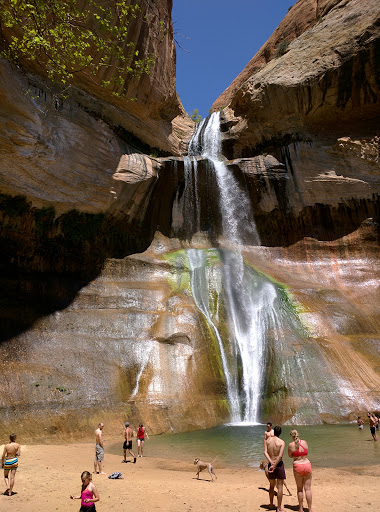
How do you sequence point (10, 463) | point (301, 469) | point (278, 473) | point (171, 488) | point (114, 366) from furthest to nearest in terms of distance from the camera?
point (114, 366), point (171, 488), point (10, 463), point (278, 473), point (301, 469)

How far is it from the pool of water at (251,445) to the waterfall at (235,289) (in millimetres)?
2245

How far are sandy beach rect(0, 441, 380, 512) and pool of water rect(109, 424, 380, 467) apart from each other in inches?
27.9

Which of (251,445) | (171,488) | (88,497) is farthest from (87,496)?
(251,445)

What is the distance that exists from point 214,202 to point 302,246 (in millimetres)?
6068

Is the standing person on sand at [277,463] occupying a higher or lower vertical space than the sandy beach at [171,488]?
higher

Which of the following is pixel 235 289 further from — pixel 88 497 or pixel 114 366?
pixel 88 497

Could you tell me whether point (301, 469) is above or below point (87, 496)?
above

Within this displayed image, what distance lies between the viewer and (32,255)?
755 inches

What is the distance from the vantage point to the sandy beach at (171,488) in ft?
21.8

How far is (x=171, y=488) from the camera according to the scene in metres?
7.69

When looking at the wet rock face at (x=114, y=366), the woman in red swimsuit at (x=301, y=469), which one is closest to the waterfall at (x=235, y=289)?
the wet rock face at (x=114, y=366)

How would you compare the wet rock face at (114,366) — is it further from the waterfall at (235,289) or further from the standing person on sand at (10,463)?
the standing person on sand at (10,463)

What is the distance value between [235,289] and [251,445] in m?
9.67

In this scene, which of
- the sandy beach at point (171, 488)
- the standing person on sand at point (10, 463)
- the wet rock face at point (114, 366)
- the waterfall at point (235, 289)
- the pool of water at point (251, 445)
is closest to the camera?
the sandy beach at point (171, 488)
